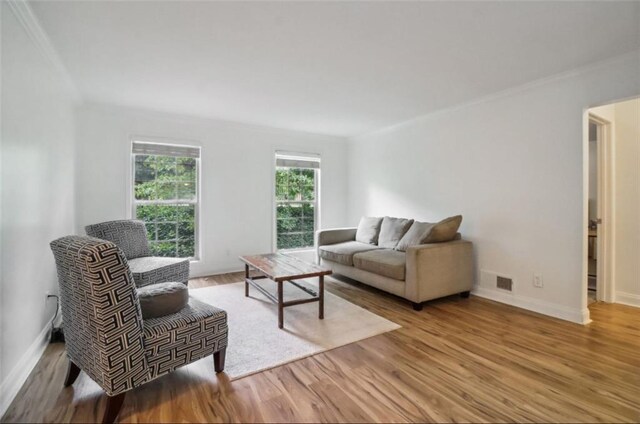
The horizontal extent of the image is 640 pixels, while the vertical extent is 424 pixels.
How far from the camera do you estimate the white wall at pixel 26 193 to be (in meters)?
1.75

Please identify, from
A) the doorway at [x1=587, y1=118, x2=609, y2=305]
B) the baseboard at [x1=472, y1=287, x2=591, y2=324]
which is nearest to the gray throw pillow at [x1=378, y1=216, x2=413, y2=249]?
the baseboard at [x1=472, y1=287, x2=591, y2=324]

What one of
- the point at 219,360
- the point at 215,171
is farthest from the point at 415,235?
the point at 215,171

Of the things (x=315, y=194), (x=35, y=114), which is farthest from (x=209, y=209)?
(x=35, y=114)

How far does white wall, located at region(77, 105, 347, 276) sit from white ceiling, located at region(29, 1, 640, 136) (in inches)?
20.0

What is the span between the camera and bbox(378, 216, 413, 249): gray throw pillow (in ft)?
13.3

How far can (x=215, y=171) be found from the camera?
452cm

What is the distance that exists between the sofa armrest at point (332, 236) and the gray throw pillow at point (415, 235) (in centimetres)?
105

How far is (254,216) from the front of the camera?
4.85m

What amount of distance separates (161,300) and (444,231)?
284cm

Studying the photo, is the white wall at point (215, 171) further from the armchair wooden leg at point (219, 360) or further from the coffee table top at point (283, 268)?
the armchair wooden leg at point (219, 360)

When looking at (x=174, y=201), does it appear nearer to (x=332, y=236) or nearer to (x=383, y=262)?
(x=332, y=236)

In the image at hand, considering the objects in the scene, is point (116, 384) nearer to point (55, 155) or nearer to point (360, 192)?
point (55, 155)

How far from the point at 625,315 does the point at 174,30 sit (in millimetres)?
4652

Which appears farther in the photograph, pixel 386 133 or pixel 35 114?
pixel 386 133
